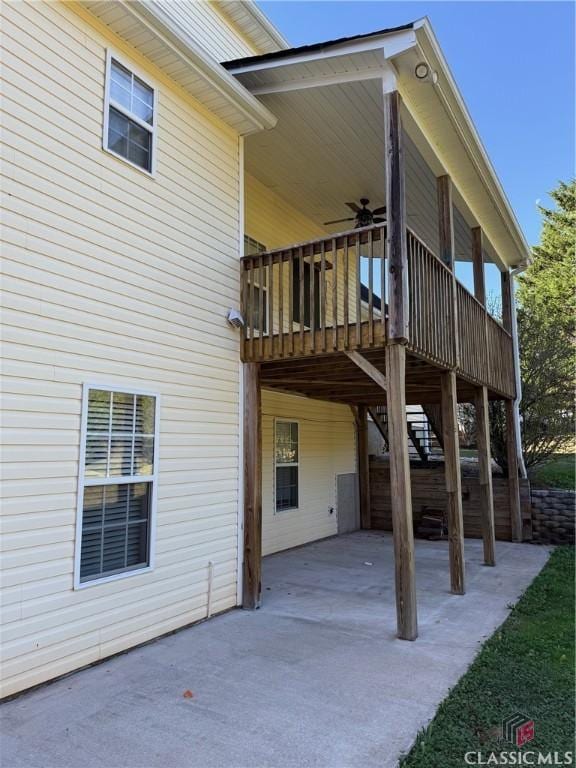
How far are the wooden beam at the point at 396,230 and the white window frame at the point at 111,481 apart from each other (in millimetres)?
2356

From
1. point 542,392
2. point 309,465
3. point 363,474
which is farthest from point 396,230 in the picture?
point 542,392

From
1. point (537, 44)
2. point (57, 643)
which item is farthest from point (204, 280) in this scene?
point (537, 44)

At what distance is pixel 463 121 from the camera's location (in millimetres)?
6273

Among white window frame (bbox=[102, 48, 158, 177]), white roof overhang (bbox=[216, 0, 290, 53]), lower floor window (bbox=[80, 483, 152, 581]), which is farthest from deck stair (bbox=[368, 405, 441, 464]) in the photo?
white window frame (bbox=[102, 48, 158, 177])

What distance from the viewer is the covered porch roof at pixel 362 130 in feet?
17.2

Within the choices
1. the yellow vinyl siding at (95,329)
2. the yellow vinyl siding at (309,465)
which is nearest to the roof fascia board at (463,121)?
the yellow vinyl siding at (95,329)

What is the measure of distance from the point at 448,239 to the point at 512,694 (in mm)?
5084

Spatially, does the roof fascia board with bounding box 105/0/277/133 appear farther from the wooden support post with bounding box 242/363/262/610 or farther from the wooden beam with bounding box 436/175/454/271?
the wooden support post with bounding box 242/363/262/610

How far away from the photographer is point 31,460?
12.1 ft

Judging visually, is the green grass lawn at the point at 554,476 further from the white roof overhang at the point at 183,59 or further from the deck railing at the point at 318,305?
the white roof overhang at the point at 183,59

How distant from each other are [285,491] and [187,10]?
7.20 m

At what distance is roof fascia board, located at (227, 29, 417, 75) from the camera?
16.1ft

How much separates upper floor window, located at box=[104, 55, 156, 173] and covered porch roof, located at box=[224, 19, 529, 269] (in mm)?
1439

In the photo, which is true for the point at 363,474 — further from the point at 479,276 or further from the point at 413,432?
the point at 479,276
